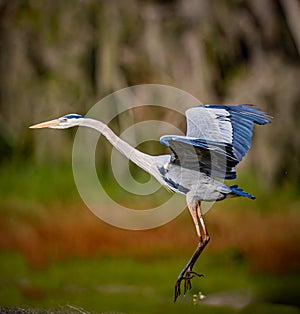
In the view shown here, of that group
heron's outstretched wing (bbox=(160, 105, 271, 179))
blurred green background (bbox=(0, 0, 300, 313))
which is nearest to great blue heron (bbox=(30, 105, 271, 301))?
heron's outstretched wing (bbox=(160, 105, 271, 179))

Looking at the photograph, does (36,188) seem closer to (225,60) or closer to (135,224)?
(135,224)

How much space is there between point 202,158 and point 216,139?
0.36 ft

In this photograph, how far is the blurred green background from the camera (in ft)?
20.7

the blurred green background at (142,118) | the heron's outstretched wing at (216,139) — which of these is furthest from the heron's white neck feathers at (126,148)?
the blurred green background at (142,118)

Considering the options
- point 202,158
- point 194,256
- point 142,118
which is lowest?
point 194,256

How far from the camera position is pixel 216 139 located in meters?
3.09

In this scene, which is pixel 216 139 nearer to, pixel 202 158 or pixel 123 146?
pixel 202 158

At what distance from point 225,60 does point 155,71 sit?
66cm

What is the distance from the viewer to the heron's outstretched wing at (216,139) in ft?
9.89

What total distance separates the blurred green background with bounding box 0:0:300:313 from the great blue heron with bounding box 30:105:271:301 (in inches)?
103

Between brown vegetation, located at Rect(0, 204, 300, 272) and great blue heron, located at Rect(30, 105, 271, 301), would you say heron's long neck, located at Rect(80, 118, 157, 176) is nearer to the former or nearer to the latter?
great blue heron, located at Rect(30, 105, 271, 301)

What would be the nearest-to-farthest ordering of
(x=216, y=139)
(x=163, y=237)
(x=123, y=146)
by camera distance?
(x=216, y=139) → (x=123, y=146) → (x=163, y=237)

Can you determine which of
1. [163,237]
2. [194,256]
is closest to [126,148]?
[194,256]

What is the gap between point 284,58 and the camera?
22.6 ft
